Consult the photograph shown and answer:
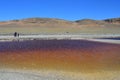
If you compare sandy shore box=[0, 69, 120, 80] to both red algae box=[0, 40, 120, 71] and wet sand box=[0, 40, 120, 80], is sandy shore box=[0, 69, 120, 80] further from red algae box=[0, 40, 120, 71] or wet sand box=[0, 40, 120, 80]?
red algae box=[0, 40, 120, 71]

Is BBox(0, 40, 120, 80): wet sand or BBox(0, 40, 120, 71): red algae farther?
BBox(0, 40, 120, 71): red algae

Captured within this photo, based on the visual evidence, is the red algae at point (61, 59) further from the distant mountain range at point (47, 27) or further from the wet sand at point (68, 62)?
the distant mountain range at point (47, 27)

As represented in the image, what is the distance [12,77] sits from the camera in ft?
49.6

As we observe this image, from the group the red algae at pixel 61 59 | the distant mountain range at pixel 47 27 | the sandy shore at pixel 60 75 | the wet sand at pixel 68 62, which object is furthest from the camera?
the distant mountain range at pixel 47 27

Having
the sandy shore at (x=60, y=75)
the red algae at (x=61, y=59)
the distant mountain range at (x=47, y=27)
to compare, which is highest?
the sandy shore at (x=60, y=75)

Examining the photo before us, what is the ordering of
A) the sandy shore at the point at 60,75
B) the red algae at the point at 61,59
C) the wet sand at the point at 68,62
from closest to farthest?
the sandy shore at the point at 60,75, the wet sand at the point at 68,62, the red algae at the point at 61,59

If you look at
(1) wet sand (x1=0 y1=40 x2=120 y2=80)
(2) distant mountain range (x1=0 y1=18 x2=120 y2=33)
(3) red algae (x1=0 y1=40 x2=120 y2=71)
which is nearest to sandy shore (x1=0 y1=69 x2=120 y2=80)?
(1) wet sand (x1=0 y1=40 x2=120 y2=80)

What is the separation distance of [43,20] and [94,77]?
14885 cm

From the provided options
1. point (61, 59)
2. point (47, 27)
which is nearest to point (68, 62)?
point (61, 59)

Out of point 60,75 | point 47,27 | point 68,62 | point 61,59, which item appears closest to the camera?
point 60,75

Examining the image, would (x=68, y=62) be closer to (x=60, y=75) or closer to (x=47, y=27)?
(x=60, y=75)

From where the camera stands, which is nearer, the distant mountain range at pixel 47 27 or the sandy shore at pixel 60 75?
the sandy shore at pixel 60 75

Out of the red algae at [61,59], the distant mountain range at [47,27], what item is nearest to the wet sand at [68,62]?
the red algae at [61,59]

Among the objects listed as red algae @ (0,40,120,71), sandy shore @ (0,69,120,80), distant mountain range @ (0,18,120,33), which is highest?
sandy shore @ (0,69,120,80)
